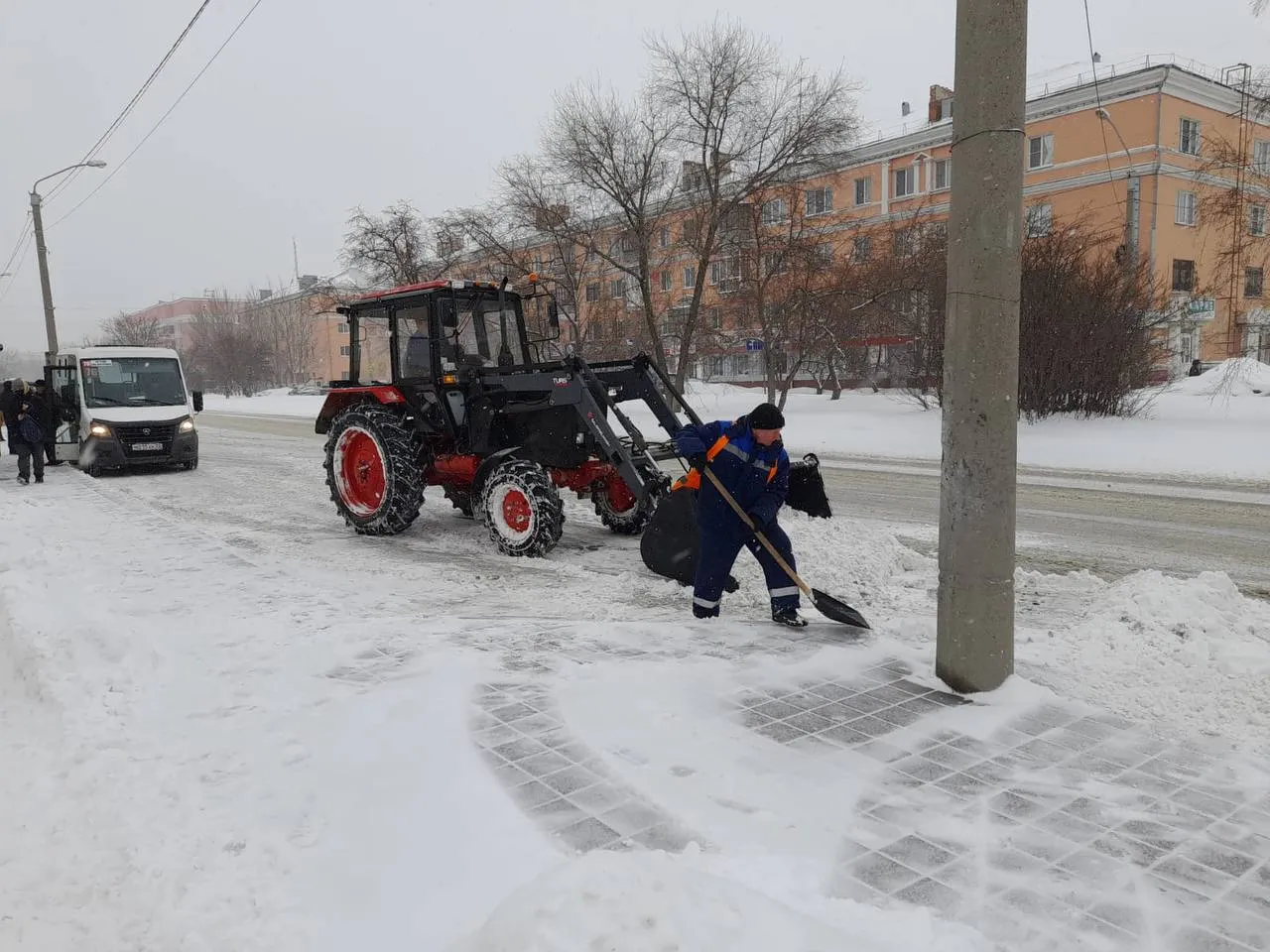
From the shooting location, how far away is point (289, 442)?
22.4 metres

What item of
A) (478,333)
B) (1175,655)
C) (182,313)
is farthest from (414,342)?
(182,313)

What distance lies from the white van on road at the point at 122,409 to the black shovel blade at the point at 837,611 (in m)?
13.0

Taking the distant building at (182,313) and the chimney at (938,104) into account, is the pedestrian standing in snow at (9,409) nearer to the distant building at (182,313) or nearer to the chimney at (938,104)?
the chimney at (938,104)

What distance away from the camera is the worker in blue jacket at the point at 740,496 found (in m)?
5.41

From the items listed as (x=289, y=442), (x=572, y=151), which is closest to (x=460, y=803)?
(x=289, y=442)

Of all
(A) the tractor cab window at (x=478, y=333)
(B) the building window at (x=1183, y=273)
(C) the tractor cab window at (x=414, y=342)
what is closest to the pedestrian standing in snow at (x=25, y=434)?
(C) the tractor cab window at (x=414, y=342)

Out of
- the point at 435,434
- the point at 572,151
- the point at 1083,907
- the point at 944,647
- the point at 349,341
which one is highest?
the point at 572,151

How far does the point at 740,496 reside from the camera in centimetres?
548

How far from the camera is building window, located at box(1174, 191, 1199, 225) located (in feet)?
120

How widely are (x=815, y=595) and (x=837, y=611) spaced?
0.18 m

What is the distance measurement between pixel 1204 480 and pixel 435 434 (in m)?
10.6

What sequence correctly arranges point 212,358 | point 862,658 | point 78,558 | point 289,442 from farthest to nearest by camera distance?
point 212,358 → point 289,442 → point 78,558 → point 862,658

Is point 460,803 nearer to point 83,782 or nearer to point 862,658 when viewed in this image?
point 83,782

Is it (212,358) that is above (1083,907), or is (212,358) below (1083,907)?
above
